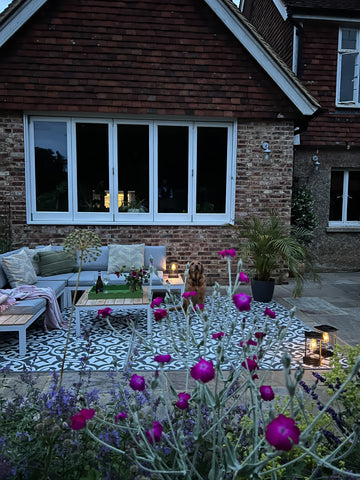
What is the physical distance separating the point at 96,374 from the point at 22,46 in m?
5.93

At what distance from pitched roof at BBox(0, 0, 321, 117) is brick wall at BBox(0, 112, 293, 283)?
599 millimetres

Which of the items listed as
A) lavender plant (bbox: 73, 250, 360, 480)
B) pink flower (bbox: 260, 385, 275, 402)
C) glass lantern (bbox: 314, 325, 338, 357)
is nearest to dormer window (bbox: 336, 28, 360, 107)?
glass lantern (bbox: 314, 325, 338, 357)

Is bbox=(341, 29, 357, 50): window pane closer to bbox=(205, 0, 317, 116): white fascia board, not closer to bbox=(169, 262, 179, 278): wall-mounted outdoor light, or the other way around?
bbox=(205, 0, 317, 116): white fascia board

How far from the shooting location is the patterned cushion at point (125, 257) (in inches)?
259

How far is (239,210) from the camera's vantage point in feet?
24.6

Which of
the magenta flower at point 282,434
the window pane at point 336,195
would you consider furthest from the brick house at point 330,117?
the magenta flower at point 282,434

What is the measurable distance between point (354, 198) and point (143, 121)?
577cm

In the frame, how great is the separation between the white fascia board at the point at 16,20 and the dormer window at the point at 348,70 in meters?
6.72

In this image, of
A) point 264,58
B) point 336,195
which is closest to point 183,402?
point 264,58

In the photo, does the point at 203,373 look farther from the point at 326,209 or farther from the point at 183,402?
the point at 326,209

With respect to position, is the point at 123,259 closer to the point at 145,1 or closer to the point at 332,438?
the point at 145,1

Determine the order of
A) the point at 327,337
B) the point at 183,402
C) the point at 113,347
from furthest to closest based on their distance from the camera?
the point at 113,347 → the point at 327,337 → the point at 183,402

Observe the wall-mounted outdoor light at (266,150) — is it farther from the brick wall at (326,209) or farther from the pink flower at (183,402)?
the pink flower at (183,402)

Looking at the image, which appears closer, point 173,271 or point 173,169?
point 173,271
